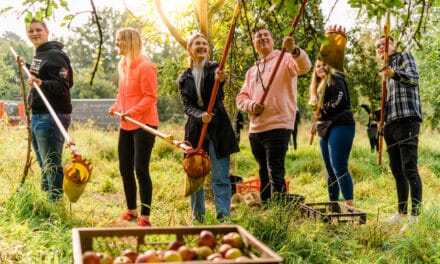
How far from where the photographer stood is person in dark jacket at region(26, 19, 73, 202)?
4266 millimetres

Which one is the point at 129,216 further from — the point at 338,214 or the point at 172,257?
the point at 172,257

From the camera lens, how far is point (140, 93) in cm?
416

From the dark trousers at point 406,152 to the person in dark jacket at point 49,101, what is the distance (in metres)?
2.71

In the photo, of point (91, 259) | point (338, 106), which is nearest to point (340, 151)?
point (338, 106)

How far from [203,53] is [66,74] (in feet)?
4.15

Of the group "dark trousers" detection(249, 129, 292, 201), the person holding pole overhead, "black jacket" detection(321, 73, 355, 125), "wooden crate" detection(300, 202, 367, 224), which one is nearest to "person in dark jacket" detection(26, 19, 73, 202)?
"dark trousers" detection(249, 129, 292, 201)

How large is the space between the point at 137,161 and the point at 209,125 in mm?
700

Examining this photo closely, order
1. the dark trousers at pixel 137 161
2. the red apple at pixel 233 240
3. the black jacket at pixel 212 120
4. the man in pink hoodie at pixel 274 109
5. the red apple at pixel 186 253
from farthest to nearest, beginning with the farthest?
the dark trousers at pixel 137 161 < the man in pink hoodie at pixel 274 109 < the black jacket at pixel 212 120 < the red apple at pixel 233 240 < the red apple at pixel 186 253

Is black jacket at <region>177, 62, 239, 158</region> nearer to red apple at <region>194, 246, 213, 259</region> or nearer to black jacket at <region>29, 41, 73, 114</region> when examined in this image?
black jacket at <region>29, 41, 73, 114</region>

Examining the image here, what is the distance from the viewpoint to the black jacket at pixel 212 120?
3852 mm

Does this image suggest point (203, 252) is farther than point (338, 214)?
No

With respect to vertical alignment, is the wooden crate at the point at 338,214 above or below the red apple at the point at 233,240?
below

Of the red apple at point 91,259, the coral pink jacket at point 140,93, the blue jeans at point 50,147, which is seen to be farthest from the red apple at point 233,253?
the blue jeans at point 50,147

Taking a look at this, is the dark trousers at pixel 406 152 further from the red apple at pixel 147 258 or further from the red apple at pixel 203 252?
the red apple at pixel 147 258
